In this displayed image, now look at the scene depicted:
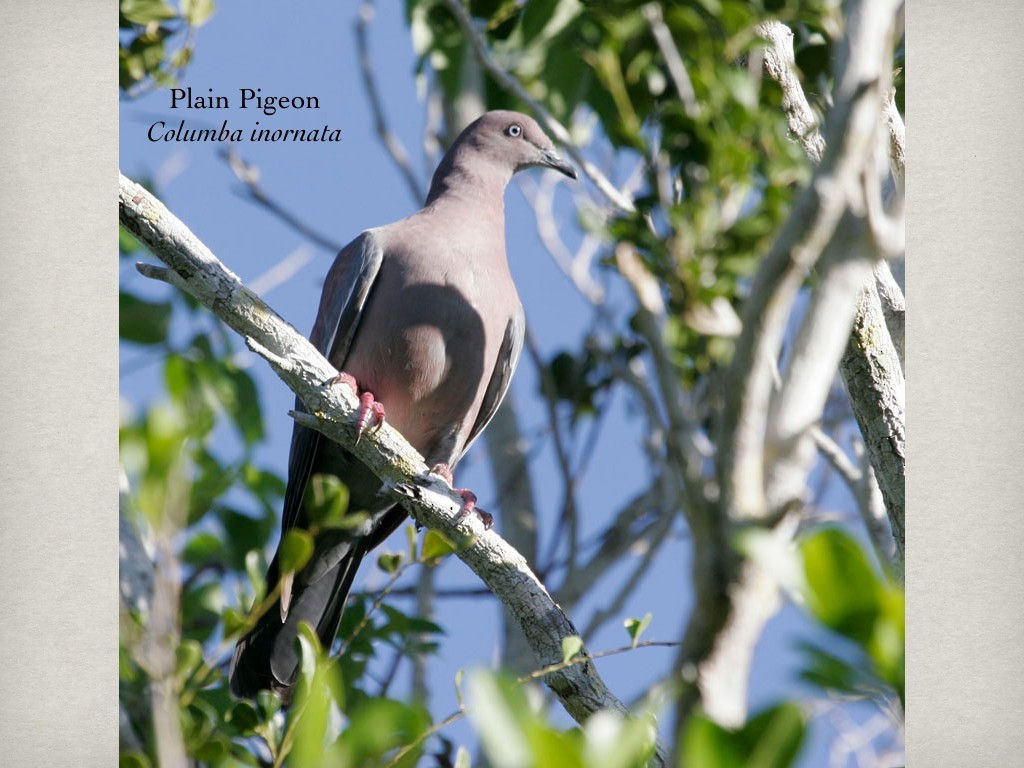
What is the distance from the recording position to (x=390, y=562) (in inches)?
96.9

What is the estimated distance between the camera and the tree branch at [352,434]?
2.19 metres

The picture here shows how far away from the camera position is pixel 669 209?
2.77 metres

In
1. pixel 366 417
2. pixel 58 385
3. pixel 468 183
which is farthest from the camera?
pixel 468 183

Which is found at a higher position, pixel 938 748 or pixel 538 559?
pixel 938 748

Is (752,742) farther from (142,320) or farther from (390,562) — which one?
(142,320)

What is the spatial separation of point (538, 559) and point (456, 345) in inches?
37.7

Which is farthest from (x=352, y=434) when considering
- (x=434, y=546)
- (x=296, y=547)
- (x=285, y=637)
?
(x=285, y=637)

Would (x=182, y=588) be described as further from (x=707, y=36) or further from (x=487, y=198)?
(x=707, y=36)

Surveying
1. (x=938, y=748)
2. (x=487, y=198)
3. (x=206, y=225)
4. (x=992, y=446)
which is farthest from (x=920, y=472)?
(x=206, y=225)

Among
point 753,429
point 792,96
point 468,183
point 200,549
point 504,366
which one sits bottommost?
point 200,549

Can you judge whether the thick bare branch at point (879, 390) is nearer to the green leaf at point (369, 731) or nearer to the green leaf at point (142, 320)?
the green leaf at point (369, 731)

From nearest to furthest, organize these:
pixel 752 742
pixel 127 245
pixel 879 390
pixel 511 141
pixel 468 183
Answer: pixel 752 742 → pixel 879 390 → pixel 127 245 → pixel 468 183 → pixel 511 141

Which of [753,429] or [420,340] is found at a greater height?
[753,429]

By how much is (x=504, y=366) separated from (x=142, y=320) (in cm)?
95
